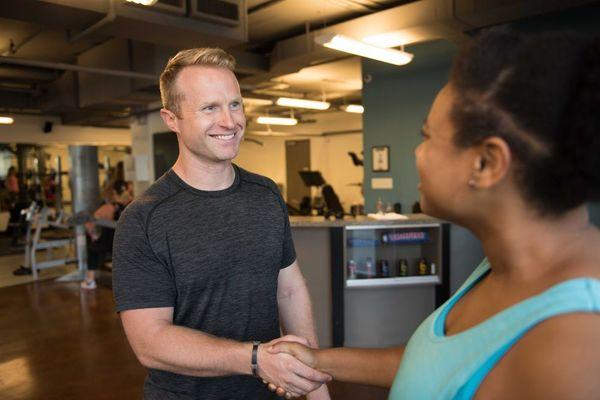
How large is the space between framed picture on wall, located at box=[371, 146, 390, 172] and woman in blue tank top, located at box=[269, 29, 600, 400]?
234 inches

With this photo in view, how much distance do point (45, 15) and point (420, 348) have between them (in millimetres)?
4395

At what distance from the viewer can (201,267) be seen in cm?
136

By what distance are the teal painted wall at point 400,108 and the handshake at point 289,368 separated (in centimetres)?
522

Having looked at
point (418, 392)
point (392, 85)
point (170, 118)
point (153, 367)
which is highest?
point (392, 85)

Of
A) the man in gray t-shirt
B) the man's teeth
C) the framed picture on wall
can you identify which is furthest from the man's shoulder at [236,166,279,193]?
the framed picture on wall

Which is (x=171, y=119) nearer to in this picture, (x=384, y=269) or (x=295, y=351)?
(x=295, y=351)

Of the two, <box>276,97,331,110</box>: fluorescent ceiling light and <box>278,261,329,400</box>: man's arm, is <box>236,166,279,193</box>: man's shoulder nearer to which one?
<box>278,261,329,400</box>: man's arm

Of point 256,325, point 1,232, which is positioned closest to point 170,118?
point 256,325

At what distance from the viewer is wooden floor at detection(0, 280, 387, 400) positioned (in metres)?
3.50

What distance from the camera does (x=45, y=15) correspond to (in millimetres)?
4035

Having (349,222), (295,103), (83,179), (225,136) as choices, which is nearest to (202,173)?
(225,136)

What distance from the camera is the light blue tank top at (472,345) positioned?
24.6 inches

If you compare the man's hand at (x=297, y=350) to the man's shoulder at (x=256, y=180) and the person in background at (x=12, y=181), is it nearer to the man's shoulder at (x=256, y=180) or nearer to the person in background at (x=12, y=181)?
the man's shoulder at (x=256, y=180)

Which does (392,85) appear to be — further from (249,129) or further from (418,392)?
(249,129)
